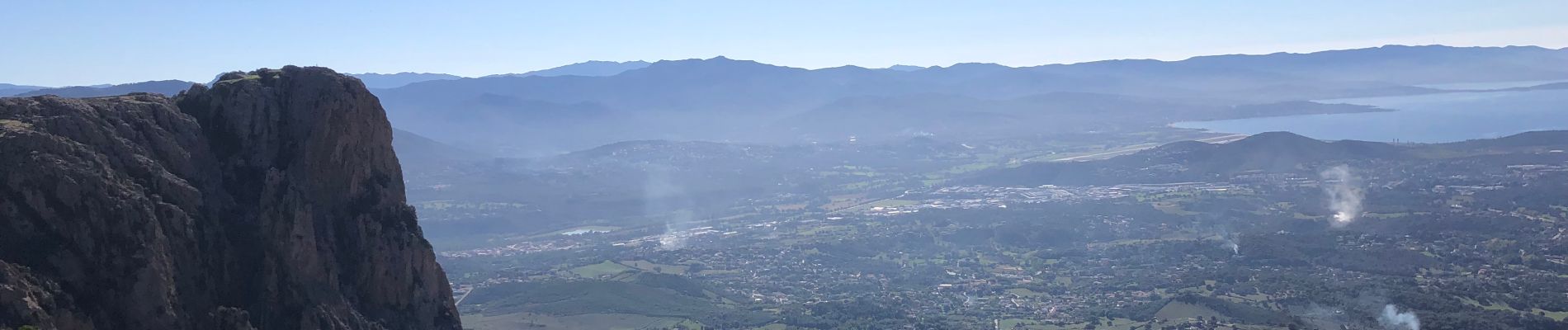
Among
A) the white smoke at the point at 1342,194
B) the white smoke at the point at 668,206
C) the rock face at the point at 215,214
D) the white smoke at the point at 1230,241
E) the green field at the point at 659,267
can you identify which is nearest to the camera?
the rock face at the point at 215,214

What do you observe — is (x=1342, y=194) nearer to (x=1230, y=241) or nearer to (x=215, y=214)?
(x=1230, y=241)

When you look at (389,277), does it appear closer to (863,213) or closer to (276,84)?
(276,84)

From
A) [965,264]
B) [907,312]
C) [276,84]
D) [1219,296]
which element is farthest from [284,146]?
[965,264]

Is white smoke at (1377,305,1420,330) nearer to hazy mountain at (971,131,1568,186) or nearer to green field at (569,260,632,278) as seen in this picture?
green field at (569,260,632,278)

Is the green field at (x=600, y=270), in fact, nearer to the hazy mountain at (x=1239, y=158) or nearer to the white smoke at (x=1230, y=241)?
the white smoke at (x=1230, y=241)

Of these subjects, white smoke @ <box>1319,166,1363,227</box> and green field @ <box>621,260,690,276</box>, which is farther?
white smoke @ <box>1319,166,1363,227</box>

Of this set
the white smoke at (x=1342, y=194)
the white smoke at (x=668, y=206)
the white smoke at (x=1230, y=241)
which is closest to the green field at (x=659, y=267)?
the white smoke at (x=668, y=206)

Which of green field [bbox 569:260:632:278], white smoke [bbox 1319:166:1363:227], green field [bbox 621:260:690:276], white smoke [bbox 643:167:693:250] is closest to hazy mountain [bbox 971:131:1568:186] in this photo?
white smoke [bbox 1319:166:1363:227]
